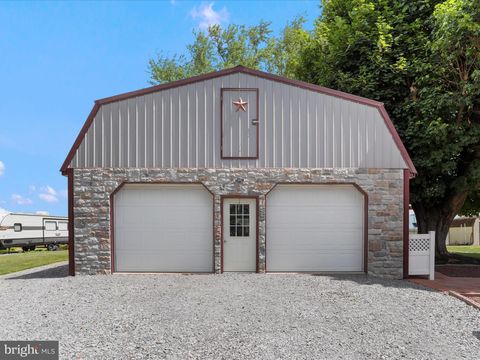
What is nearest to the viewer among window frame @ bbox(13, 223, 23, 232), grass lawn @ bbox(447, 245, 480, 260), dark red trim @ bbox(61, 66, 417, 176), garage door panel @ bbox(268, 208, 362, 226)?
dark red trim @ bbox(61, 66, 417, 176)

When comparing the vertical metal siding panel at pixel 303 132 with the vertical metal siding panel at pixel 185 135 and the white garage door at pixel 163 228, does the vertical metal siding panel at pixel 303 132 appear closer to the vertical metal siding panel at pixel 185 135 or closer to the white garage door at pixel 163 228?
the white garage door at pixel 163 228

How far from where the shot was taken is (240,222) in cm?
997

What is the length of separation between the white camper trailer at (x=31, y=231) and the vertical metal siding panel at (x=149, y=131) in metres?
19.2

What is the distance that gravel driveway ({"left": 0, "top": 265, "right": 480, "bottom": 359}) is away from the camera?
15.1ft

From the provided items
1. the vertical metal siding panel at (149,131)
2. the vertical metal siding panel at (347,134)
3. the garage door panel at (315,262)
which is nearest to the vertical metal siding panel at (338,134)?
the vertical metal siding panel at (347,134)

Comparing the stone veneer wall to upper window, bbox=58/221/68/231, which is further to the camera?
upper window, bbox=58/221/68/231

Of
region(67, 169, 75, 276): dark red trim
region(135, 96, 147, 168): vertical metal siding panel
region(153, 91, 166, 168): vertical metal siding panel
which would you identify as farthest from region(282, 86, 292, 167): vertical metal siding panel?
region(67, 169, 75, 276): dark red trim

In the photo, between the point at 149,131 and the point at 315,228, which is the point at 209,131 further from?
the point at 315,228

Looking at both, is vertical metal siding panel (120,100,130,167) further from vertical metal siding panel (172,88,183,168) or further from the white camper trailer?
the white camper trailer

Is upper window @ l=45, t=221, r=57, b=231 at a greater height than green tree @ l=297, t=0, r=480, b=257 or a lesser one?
lesser

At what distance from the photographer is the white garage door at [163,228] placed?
9.96 m

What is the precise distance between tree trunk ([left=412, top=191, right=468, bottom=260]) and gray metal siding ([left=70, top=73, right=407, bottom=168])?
20.4 ft

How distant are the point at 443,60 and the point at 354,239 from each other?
7.24 m

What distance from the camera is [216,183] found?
387 inches
